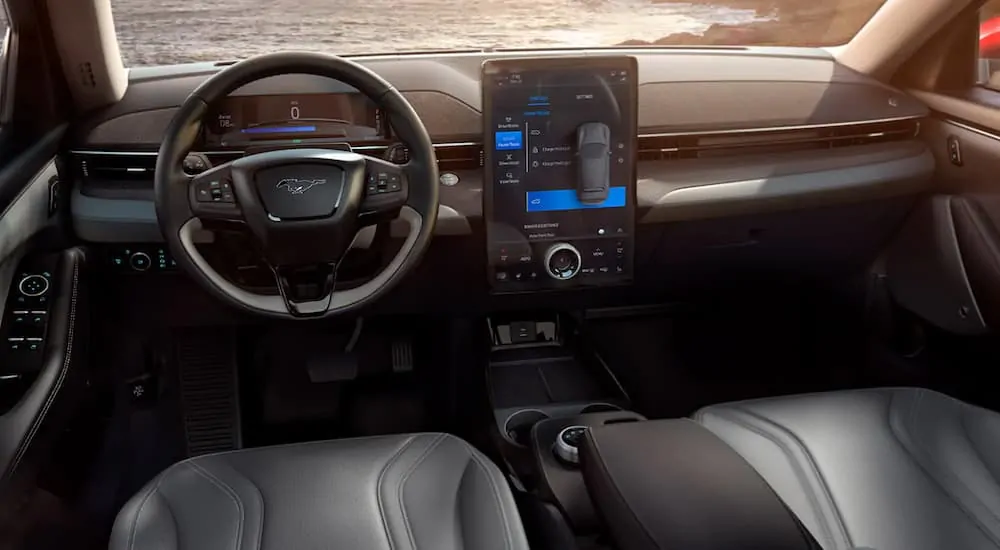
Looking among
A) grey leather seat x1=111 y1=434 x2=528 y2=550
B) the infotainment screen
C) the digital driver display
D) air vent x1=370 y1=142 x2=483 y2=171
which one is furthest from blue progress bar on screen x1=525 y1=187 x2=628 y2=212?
grey leather seat x1=111 y1=434 x2=528 y2=550

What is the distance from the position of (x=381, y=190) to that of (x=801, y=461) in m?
0.83

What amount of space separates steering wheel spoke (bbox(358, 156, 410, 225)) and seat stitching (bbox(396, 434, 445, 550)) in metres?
0.40

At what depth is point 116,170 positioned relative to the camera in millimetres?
1906

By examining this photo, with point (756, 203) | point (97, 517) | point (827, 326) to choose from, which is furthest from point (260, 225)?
point (827, 326)

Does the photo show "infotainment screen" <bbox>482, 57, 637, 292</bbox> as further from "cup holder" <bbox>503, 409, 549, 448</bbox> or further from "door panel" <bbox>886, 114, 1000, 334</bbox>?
"door panel" <bbox>886, 114, 1000, 334</bbox>

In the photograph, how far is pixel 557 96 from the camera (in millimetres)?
1896

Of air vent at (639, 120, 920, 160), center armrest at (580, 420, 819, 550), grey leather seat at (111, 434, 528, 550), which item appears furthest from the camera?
air vent at (639, 120, 920, 160)

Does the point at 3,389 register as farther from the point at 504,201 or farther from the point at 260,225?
the point at 504,201

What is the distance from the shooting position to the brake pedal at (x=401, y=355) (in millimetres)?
2391

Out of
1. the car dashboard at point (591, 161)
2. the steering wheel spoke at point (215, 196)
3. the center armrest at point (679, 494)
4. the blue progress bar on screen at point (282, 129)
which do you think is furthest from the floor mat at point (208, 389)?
the center armrest at point (679, 494)

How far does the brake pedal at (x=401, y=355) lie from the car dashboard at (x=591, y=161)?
0.23 meters

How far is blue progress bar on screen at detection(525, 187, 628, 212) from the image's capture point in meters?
1.95

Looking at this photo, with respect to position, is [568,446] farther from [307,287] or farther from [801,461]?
[307,287]

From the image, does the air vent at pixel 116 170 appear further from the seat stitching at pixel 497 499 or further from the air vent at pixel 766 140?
the air vent at pixel 766 140
